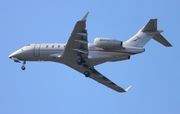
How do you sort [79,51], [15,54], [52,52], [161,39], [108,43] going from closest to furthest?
1. [108,43]
2. [79,51]
3. [161,39]
4. [52,52]
5. [15,54]

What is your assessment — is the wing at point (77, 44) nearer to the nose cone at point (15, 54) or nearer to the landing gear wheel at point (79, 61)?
the landing gear wheel at point (79, 61)

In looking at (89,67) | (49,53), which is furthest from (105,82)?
(49,53)

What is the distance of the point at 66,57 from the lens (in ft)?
160

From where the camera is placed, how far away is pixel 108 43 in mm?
46656

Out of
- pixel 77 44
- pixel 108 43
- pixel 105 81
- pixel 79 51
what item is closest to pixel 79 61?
pixel 79 51

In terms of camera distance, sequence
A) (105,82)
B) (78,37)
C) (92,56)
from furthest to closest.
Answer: (105,82)
(92,56)
(78,37)

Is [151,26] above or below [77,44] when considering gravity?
above

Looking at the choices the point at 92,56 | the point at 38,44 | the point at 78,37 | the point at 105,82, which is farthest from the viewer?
the point at 105,82

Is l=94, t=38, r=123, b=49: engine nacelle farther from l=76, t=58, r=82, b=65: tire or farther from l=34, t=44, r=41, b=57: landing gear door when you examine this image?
l=34, t=44, r=41, b=57: landing gear door

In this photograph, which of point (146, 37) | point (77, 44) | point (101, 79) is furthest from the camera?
point (101, 79)

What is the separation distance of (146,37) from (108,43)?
4.26 m

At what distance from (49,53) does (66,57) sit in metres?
2.78

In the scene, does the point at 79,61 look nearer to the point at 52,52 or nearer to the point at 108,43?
the point at 52,52

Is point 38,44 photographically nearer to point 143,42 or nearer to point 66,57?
point 66,57
